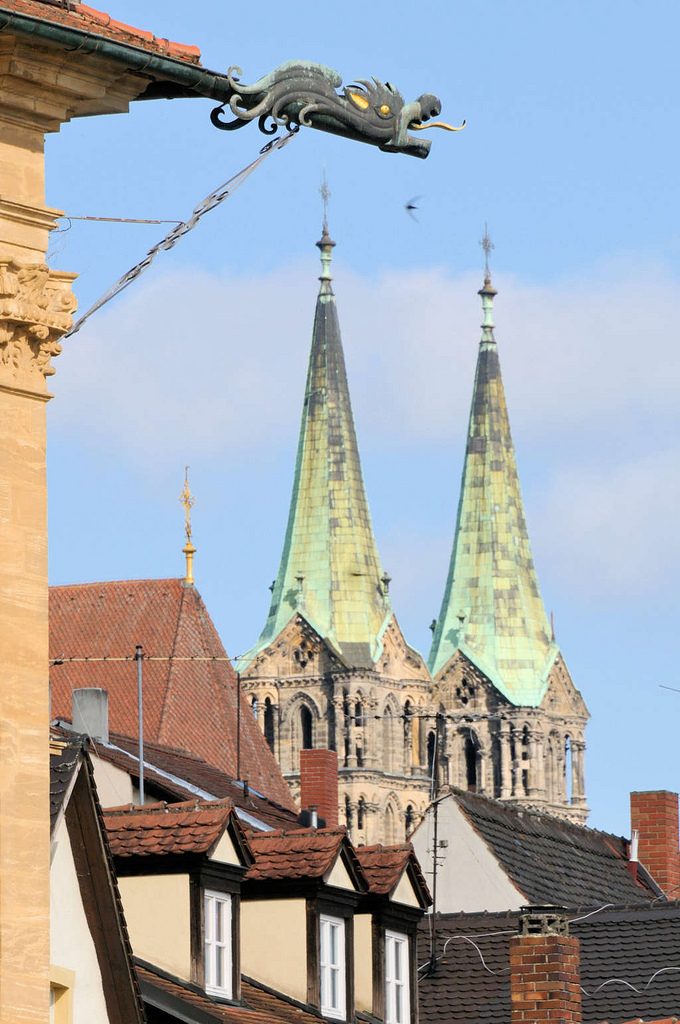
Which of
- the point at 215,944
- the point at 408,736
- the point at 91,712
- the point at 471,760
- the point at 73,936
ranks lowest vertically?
the point at 215,944

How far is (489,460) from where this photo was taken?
149m

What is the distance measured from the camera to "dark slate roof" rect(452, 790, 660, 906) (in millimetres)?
34062

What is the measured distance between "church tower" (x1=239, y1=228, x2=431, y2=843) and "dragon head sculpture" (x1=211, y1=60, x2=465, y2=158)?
127106 mm

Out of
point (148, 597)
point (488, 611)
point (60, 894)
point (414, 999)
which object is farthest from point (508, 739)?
point (60, 894)

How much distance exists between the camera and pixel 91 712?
101ft

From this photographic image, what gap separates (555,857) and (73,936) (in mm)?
19638

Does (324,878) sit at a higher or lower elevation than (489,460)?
lower

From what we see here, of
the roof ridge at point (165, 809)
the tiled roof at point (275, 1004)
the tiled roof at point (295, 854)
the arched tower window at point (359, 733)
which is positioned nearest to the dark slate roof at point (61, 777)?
the roof ridge at point (165, 809)

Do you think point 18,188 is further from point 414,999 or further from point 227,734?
point 227,734

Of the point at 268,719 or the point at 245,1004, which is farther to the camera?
the point at 268,719

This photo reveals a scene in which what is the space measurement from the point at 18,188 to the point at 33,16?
728mm

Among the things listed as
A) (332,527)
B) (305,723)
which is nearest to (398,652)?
(305,723)

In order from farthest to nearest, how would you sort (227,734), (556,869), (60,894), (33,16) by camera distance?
(227,734) → (556,869) → (60,894) → (33,16)

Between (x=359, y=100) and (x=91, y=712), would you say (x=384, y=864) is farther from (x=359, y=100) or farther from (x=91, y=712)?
(x=359, y=100)
